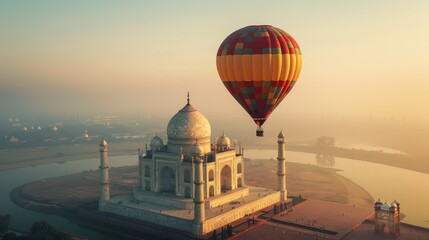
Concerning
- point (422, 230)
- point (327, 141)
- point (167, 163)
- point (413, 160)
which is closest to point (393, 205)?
point (422, 230)

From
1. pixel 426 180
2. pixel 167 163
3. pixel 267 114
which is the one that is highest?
pixel 267 114

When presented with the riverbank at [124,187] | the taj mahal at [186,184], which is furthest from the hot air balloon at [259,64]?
the riverbank at [124,187]

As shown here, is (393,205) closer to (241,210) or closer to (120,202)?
(241,210)

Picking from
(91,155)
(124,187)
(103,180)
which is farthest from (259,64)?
(91,155)

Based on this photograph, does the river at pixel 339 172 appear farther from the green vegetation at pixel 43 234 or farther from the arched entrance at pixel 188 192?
the arched entrance at pixel 188 192

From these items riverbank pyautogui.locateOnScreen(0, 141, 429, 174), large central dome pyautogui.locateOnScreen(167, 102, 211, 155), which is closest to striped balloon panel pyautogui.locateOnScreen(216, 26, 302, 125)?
large central dome pyautogui.locateOnScreen(167, 102, 211, 155)

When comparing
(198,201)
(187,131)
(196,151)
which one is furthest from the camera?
(187,131)

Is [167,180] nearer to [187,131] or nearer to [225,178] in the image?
[187,131]
